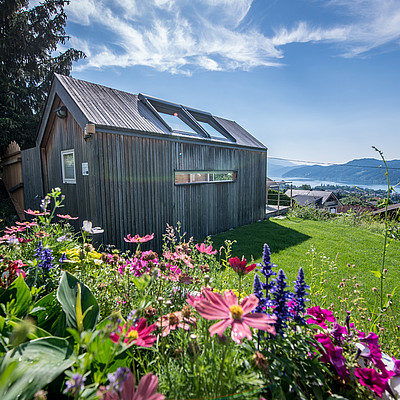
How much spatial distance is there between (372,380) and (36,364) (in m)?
1.00

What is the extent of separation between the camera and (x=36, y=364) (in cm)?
55

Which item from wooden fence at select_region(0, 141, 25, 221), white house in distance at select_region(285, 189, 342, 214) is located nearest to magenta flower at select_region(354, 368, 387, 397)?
wooden fence at select_region(0, 141, 25, 221)

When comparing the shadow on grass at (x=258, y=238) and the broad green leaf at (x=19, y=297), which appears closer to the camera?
the broad green leaf at (x=19, y=297)

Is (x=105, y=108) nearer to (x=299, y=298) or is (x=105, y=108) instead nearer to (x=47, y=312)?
(x=47, y=312)

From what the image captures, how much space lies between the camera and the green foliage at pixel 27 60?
9.28 meters

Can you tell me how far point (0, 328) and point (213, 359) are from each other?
0.66 meters

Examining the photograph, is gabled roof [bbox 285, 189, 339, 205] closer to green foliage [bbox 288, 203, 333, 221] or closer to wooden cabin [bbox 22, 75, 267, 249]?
green foliage [bbox 288, 203, 333, 221]

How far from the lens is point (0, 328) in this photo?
709 millimetres

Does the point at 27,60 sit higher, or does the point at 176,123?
the point at 27,60

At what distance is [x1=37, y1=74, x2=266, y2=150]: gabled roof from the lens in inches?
184

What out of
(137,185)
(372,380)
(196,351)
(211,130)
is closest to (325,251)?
(137,185)

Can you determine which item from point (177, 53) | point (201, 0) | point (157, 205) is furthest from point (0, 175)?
point (201, 0)

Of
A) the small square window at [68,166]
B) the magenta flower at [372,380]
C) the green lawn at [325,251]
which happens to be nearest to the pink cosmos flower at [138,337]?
the magenta flower at [372,380]

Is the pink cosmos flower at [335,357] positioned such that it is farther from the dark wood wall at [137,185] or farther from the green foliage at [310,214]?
the green foliage at [310,214]
